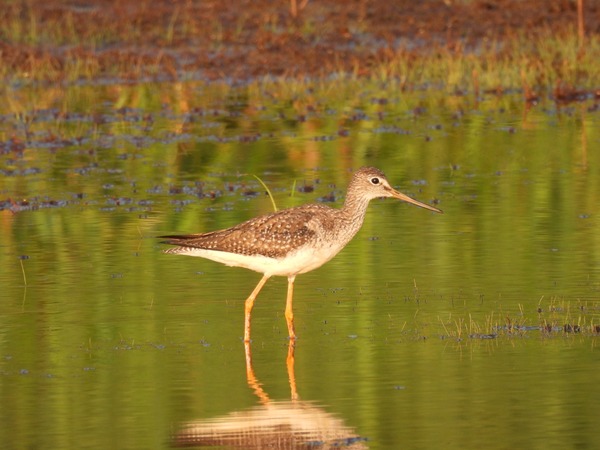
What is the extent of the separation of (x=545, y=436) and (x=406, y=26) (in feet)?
79.6

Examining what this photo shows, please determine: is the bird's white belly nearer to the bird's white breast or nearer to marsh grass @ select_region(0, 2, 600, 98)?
the bird's white breast

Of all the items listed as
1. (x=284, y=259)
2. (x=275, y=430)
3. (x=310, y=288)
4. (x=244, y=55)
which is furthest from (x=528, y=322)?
(x=244, y=55)

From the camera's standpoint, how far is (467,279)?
43.8 feet

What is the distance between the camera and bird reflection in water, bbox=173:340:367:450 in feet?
29.4

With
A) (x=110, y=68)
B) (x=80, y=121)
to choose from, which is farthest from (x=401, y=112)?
(x=110, y=68)

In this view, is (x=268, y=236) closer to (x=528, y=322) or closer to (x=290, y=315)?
(x=290, y=315)

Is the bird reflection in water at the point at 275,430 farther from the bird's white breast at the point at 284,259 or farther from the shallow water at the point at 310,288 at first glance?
the bird's white breast at the point at 284,259

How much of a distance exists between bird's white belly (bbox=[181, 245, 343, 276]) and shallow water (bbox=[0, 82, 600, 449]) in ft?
1.38

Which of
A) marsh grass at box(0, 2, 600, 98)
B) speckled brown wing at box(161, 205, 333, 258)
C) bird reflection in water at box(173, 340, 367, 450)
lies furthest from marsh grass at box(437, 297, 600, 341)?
marsh grass at box(0, 2, 600, 98)

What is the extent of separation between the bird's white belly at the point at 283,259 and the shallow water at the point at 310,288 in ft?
1.38

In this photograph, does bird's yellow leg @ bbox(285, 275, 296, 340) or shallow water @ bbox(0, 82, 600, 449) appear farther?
bird's yellow leg @ bbox(285, 275, 296, 340)

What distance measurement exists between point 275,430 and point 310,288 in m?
4.32

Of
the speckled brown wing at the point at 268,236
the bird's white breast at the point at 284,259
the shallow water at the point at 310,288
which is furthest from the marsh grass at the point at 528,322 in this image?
the speckled brown wing at the point at 268,236

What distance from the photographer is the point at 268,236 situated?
1220 cm
